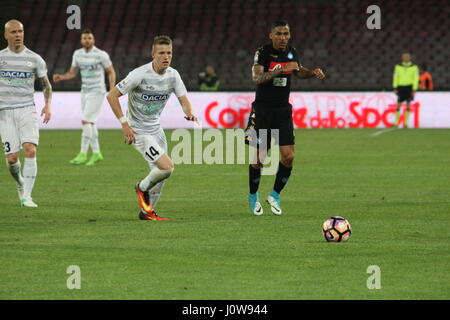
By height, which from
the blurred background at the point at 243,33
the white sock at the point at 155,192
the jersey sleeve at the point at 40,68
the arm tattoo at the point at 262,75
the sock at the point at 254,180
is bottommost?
the white sock at the point at 155,192

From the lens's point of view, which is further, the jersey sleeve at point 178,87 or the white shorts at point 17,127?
the white shorts at point 17,127

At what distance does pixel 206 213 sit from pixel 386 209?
194cm

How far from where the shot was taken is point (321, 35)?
3122 cm

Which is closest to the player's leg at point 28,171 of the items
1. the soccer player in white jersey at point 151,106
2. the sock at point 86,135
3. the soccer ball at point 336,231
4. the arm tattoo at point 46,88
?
the arm tattoo at point 46,88

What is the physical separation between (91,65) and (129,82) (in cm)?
688

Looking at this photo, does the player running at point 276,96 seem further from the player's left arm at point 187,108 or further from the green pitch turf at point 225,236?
the player's left arm at point 187,108

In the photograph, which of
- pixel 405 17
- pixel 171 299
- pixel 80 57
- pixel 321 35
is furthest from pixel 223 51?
pixel 171 299

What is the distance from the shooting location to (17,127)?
36.0ft

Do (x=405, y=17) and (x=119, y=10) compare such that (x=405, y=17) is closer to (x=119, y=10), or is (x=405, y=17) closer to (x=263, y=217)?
(x=119, y=10)

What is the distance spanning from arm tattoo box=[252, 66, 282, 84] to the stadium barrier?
14664 millimetres

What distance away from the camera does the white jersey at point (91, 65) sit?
54.0 feet

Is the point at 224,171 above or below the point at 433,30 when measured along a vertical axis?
below

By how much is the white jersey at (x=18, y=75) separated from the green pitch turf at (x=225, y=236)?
115 cm

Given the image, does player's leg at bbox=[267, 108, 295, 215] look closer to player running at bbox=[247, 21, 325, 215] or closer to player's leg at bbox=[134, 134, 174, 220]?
player running at bbox=[247, 21, 325, 215]
